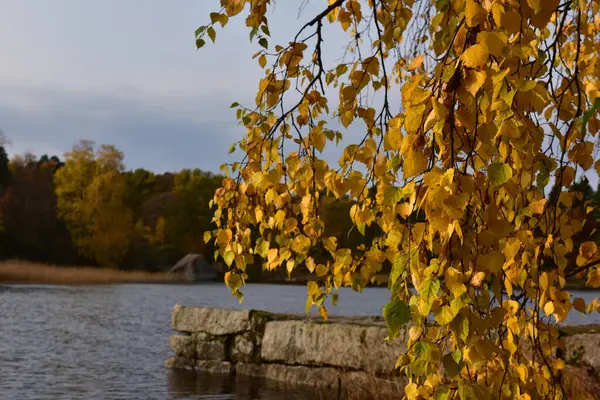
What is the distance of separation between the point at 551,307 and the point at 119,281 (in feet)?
118

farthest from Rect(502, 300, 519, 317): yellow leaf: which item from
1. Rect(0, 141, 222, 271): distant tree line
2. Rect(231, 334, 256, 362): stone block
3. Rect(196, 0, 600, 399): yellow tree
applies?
Rect(0, 141, 222, 271): distant tree line

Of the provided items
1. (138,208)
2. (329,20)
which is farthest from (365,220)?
(138,208)

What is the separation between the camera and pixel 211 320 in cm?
924

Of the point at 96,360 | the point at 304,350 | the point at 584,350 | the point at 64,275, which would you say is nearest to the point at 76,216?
the point at 64,275

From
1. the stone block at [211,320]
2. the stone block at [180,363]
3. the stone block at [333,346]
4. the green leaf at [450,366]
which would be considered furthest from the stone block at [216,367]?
the green leaf at [450,366]

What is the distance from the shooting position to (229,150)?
3.24 m

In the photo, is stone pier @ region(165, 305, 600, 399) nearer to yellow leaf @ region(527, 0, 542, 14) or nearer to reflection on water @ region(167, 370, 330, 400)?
reflection on water @ region(167, 370, 330, 400)

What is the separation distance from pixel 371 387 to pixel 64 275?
30.1 metres

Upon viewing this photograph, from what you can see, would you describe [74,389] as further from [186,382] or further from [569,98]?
[569,98]

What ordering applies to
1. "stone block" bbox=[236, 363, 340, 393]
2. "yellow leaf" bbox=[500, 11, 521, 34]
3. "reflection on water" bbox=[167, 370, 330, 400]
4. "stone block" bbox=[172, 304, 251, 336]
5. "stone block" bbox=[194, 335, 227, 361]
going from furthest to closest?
"stone block" bbox=[194, 335, 227, 361] < "stone block" bbox=[172, 304, 251, 336] < "stone block" bbox=[236, 363, 340, 393] < "reflection on water" bbox=[167, 370, 330, 400] < "yellow leaf" bbox=[500, 11, 521, 34]

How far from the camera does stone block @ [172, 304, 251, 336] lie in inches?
352

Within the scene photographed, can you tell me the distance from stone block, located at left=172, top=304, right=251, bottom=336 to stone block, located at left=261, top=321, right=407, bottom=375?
40cm

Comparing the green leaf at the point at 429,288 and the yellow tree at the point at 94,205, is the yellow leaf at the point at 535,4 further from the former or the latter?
the yellow tree at the point at 94,205

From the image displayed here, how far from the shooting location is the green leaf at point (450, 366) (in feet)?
5.73
